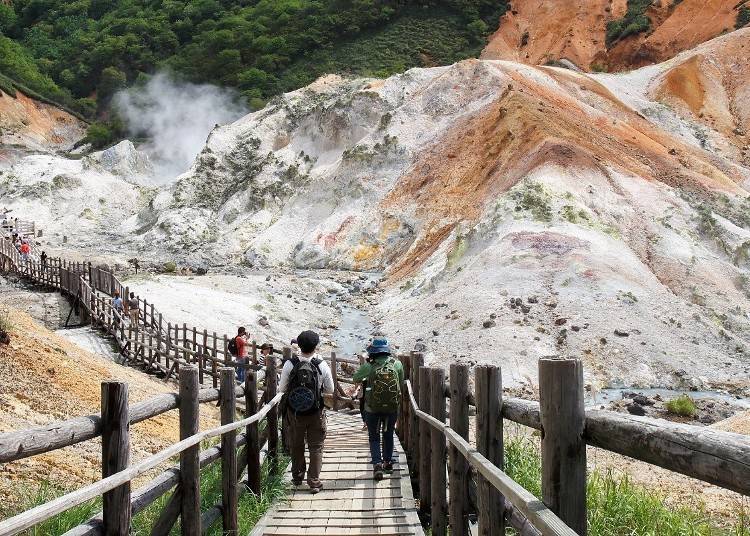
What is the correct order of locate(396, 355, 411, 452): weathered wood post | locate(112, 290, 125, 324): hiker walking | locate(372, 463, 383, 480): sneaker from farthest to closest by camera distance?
locate(112, 290, 125, 324): hiker walking < locate(396, 355, 411, 452): weathered wood post < locate(372, 463, 383, 480): sneaker

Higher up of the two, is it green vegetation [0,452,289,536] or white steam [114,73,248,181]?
white steam [114,73,248,181]

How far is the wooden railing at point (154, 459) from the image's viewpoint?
2682 mm

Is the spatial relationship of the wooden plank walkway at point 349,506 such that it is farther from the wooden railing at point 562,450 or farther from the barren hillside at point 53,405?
the barren hillside at point 53,405

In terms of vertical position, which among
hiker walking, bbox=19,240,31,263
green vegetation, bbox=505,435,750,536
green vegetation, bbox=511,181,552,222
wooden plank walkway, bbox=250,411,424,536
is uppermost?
green vegetation, bbox=511,181,552,222

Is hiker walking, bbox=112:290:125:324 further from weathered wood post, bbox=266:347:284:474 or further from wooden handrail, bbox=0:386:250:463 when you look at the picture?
wooden handrail, bbox=0:386:250:463

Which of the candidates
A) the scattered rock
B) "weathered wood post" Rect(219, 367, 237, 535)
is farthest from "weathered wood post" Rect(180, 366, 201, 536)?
the scattered rock

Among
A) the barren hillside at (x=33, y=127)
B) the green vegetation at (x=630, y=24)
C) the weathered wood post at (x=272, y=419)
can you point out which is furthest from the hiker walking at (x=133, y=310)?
the green vegetation at (x=630, y=24)

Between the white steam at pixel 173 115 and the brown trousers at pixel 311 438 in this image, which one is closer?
the brown trousers at pixel 311 438

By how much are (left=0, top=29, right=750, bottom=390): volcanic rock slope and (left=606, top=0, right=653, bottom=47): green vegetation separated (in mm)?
17019

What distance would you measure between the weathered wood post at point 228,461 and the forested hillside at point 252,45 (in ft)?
228

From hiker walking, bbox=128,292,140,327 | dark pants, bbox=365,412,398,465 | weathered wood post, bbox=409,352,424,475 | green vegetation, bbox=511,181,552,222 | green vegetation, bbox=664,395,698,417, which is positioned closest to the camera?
dark pants, bbox=365,412,398,465

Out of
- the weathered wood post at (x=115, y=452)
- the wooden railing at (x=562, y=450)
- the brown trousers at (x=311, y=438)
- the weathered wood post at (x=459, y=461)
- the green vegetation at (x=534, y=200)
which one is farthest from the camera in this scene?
the green vegetation at (x=534, y=200)

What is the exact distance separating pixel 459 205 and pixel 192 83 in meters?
58.2

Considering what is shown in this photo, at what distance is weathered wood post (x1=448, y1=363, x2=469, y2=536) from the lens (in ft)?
15.7
